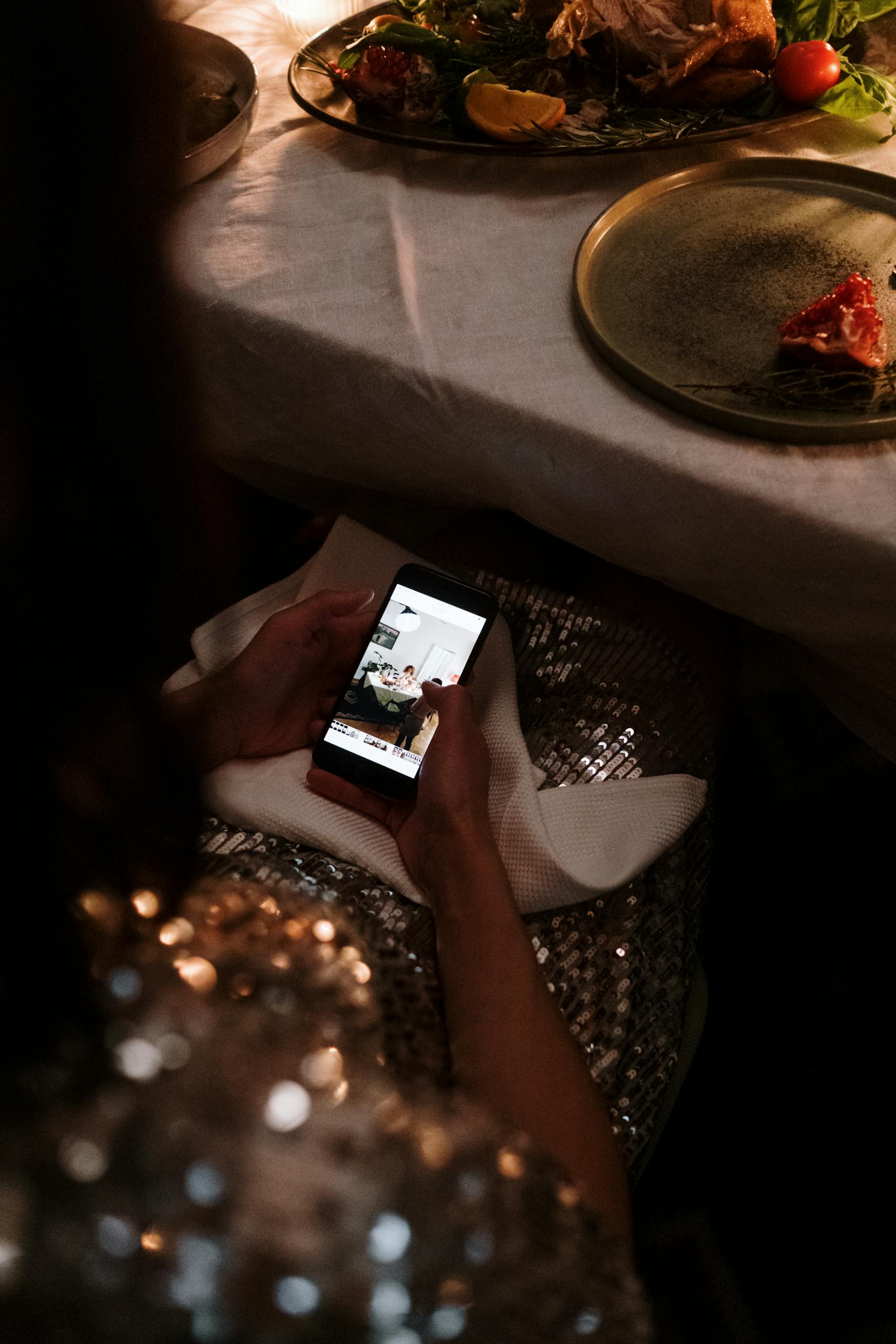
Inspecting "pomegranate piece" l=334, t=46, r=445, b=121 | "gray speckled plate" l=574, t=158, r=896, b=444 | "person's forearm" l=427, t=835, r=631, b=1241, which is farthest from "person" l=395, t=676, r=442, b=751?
"pomegranate piece" l=334, t=46, r=445, b=121

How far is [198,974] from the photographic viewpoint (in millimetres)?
339

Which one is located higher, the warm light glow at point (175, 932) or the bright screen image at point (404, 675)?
the warm light glow at point (175, 932)

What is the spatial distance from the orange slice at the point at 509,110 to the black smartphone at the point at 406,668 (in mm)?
432

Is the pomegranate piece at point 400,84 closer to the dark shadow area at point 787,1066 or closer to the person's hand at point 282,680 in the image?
the person's hand at point 282,680

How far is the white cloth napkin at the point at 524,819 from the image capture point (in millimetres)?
665

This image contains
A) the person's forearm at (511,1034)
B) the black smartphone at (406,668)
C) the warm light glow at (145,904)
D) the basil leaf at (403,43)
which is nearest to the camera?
the warm light glow at (145,904)

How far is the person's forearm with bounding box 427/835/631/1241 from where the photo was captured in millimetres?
514

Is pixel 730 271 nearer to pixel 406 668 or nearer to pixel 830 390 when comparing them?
pixel 830 390

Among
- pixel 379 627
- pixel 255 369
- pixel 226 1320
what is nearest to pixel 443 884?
pixel 379 627

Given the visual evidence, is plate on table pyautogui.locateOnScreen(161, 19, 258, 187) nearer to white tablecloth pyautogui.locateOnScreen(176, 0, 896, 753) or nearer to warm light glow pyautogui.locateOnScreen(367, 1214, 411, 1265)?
white tablecloth pyautogui.locateOnScreen(176, 0, 896, 753)

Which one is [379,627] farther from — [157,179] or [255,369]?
[157,179]

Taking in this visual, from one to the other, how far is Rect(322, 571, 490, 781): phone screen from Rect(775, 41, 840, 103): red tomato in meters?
0.58

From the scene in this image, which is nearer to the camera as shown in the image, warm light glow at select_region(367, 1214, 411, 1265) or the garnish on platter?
warm light glow at select_region(367, 1214, 411, 1265)

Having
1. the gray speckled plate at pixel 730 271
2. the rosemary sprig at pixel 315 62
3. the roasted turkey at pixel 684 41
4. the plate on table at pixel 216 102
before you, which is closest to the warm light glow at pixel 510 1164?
the gray speckled plate at pixel 730 271
